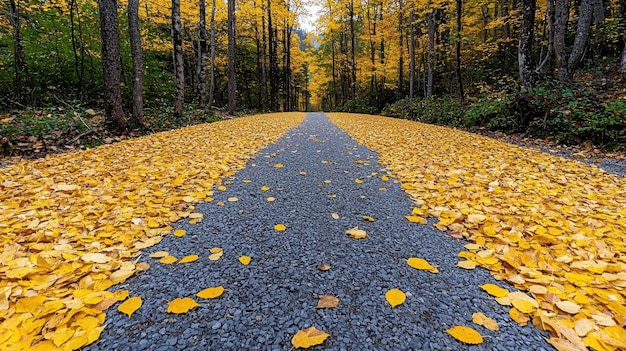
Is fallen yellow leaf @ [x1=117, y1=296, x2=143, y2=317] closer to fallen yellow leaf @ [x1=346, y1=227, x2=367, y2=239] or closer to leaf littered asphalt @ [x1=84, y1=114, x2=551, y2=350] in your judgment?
leaf littered asphalt @ [x1=84, y1=114, x2=551, y2=350]

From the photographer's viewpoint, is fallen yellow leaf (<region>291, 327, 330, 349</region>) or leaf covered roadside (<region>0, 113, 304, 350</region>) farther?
leaf covered roadside (<region>0, 113, 304, 350</region>)

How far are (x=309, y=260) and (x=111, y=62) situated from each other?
7170 millimetres

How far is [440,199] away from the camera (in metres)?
3.04

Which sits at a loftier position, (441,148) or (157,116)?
(157,116)

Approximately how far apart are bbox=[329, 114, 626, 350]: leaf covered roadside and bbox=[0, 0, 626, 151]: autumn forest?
3294mm

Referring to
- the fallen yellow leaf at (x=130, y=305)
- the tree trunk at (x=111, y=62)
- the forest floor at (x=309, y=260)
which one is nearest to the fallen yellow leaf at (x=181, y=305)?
the forest floor at (x=309, y=260)

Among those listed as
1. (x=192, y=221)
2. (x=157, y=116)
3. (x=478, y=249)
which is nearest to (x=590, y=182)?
(x=478, y=249)

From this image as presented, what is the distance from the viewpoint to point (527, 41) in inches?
314

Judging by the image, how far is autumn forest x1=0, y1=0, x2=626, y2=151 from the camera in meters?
6.75

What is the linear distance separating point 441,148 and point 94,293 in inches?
224

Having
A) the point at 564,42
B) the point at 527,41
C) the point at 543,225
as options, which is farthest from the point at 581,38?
the point at 543,225

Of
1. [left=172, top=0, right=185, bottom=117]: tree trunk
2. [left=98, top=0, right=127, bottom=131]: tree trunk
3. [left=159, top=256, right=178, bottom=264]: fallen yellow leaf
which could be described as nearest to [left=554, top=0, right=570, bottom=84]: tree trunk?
[left=159, top=256, right=178, bottom=264]: fallen yellow leaf

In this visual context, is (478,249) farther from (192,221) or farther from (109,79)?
(109,79)

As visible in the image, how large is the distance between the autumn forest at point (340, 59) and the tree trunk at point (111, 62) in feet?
0.08
